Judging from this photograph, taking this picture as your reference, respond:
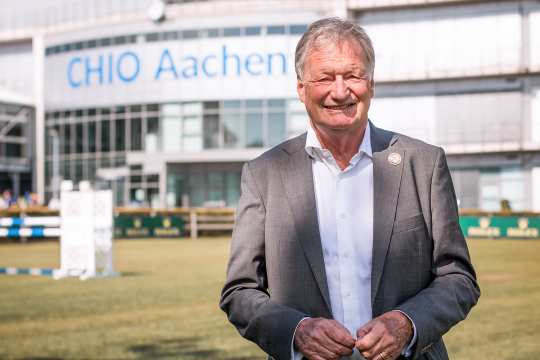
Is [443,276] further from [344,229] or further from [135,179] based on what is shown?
[135,179]

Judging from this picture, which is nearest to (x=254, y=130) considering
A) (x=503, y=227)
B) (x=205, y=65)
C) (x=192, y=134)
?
(x=192, y=134)

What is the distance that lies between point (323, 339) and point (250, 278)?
0.43 metres

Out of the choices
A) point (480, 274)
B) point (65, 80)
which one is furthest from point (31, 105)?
point (480, 274)

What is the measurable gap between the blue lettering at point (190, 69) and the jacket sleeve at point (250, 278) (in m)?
47.3

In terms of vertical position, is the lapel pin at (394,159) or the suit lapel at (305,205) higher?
the lapel pin at (394,159)

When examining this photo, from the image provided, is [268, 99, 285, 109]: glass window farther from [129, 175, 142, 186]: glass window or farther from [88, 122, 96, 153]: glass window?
[88, 122, 96, 153]: glass window

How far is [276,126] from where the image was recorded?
1951 inches

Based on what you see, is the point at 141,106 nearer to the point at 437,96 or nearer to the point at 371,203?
the point at 437,96

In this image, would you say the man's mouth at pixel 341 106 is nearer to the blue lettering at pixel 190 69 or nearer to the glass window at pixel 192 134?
the blue lettering at pixel 190 69

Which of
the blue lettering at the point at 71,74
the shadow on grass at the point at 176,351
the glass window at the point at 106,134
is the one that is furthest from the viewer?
the blue lettering at the point at 71,74

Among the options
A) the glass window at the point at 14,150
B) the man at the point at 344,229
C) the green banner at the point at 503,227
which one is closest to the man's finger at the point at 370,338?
the man at the point at 344,229

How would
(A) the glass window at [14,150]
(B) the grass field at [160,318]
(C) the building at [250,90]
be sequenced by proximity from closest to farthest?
(B) the grass field at [160,318], (C) the building at [250,90], (A) the glass window at [14,150]

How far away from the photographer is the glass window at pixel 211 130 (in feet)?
165

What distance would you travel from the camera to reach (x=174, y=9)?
168 feet
